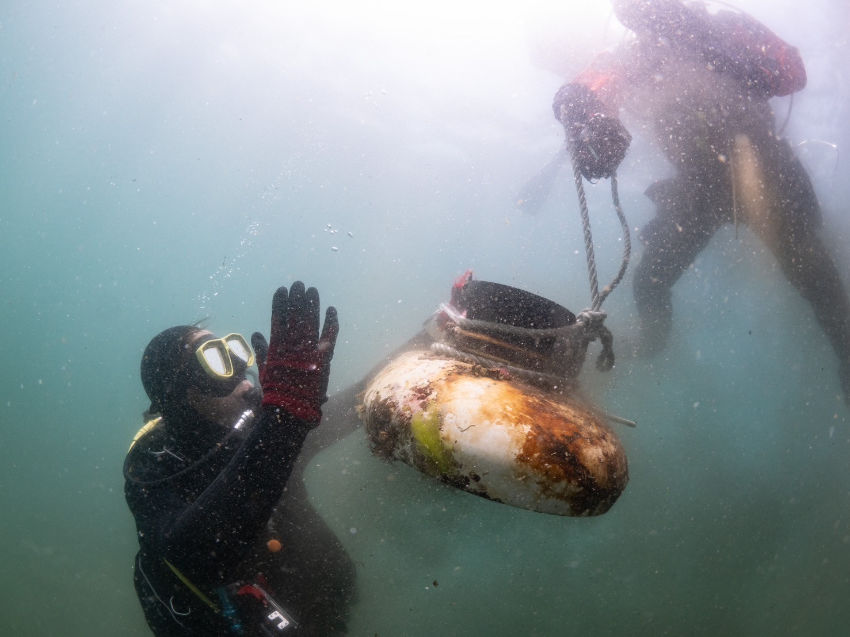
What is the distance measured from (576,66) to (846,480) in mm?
15408

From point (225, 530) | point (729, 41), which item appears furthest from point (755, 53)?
point (225, 530)

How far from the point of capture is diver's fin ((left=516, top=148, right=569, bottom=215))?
11.5 meters

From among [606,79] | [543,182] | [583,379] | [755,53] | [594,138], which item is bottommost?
[583,379]

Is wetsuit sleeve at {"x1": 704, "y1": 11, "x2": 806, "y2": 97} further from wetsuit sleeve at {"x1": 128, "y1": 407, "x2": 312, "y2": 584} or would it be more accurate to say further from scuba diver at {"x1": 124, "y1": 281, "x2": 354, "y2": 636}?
wetsuit sleeve at {"x1": 128, "y1": 407, "x2": 312, "y2": 584}

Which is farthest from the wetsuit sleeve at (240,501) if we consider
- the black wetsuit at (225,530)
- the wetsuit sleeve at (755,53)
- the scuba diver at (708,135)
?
the wetsuit sleeve at (755,53)

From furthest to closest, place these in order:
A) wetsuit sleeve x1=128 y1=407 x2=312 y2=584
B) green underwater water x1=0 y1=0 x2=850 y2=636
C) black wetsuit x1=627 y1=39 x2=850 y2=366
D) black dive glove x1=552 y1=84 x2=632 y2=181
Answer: green underwater water x1=0 y1=0 x2=850 y2=636 < black wetsuit x1=627 y1=39 x2=850 y2=366 < black dive glove x1=552 y1=84 x2=632 y2=181 < wetsuit sleeve x1=128 y1=407 x2=312 y2=584

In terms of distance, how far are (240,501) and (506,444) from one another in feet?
4.09

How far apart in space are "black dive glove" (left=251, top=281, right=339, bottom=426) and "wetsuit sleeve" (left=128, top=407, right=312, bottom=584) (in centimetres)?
6

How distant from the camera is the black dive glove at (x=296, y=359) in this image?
6.28 feet

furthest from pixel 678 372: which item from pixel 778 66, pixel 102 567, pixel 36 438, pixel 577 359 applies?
pixel 36 438

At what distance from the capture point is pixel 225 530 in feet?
6.15

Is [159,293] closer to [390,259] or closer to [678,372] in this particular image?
[390,259]

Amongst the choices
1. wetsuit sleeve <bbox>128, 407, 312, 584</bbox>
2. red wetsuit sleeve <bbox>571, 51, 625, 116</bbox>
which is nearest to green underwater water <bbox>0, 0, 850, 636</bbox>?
wetsuit sleeve <bbox>128, 407, 312, 584</bbox>

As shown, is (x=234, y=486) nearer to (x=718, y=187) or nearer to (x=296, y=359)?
(x=296, y=359)
